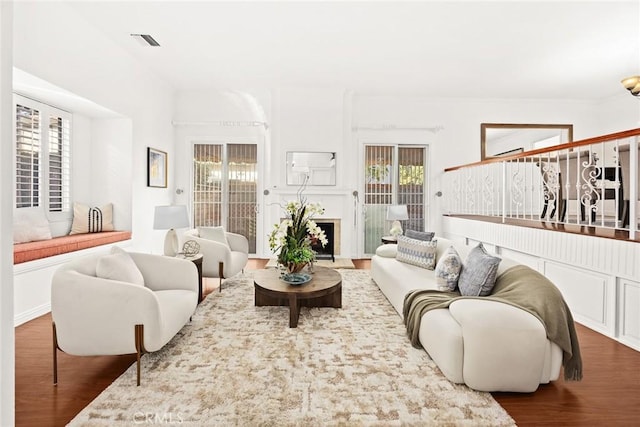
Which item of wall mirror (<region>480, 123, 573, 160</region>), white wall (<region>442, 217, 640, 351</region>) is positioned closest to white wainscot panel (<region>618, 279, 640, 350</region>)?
white wall (<region>442, 217, 640, 351</region>)

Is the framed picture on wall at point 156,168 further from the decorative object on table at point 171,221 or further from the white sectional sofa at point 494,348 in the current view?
the white sectional sofa at point 494,348

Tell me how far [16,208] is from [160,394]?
3.25 metres

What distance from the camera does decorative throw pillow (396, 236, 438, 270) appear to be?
160 inches

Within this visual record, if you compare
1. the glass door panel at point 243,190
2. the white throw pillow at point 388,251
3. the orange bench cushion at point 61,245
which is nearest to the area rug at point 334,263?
the glass door panel at point 243,190

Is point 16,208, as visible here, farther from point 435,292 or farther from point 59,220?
point 435,292

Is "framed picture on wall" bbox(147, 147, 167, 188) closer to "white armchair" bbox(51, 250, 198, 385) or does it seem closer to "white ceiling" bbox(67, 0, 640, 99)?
"white ceiling" bbox(67, 0, 640, 99)

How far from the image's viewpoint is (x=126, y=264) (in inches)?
105

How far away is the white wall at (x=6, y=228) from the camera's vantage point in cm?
95

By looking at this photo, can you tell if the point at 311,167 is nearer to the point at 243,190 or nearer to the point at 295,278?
the point at 243,190

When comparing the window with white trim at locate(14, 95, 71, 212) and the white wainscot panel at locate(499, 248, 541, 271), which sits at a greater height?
the window with white trim at locate(14, 95, 71, 212)

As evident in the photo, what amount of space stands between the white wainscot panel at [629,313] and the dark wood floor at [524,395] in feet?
0.38

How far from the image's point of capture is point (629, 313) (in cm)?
298

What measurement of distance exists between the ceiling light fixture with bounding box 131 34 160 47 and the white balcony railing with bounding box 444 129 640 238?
493 centimetres

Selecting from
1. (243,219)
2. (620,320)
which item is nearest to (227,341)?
(620,320)
